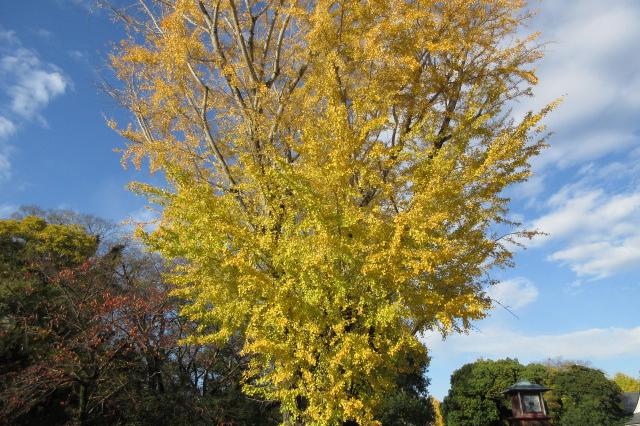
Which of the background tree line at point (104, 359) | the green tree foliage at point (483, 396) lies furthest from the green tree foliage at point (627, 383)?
the background tree line at point (104, 359)

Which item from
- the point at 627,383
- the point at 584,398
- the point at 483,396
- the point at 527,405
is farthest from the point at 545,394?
the point at 627,383

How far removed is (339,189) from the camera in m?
6.25

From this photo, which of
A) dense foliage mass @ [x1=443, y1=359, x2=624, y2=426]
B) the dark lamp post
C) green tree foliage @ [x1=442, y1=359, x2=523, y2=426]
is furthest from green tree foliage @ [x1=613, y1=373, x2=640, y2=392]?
the dark lamp post

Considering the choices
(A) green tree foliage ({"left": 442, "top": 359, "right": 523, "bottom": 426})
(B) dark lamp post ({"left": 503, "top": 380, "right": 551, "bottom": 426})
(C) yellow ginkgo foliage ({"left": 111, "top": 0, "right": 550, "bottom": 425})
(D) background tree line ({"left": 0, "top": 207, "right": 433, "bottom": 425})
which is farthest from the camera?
(A) green tree foliage ({"left": 442, "top": 359, "right": 523, "bottom": 426})

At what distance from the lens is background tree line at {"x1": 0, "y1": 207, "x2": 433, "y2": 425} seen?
32.7 feet

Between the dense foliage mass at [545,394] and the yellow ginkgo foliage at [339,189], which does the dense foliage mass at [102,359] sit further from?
the dense foliage mass at [545,394]

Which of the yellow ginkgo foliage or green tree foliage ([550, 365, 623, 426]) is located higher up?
the yellow ginkgo foliage

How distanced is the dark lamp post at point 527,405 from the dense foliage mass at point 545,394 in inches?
442

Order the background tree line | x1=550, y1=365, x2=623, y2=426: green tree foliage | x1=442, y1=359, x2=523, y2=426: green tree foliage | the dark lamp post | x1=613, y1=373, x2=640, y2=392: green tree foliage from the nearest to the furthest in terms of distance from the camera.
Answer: the background tree line → the dark lamp post → x1=550, y1=365, x2=623, y2=426: green tree foliage → x1=442, y1=359, x2=523, y2=426: green tree foliage → x1=613, y1=373, x2=640, y2=392: green tree foliage

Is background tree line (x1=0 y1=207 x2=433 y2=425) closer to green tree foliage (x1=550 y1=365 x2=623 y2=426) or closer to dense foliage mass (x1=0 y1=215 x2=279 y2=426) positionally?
dense foliage mass (x1=0 y1=215 x2=279 y2=426)

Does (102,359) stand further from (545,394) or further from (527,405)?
(545,394)

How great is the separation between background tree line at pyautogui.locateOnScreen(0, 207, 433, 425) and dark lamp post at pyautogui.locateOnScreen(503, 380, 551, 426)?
5.48 metres

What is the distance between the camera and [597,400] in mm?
24016

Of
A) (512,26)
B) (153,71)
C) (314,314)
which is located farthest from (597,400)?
(153,71)
